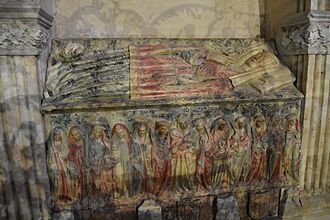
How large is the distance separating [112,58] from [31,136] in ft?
2.82

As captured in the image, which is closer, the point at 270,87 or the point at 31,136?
the point at 31,136

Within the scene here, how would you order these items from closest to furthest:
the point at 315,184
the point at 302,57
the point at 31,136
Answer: the point at 31,136 < the point at 302,57 < the point at 315,184

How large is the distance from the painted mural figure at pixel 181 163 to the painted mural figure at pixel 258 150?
20.6 inches

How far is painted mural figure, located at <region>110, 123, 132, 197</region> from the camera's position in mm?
1956

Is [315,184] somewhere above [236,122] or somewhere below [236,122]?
below

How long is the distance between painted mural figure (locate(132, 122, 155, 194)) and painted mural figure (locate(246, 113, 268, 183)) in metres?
0.85

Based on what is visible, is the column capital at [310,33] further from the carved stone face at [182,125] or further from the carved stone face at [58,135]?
the carved stone face at [58,135]

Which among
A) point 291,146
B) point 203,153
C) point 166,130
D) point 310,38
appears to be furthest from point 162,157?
point 310,38

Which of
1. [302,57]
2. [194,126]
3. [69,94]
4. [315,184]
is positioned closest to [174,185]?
[194,126]

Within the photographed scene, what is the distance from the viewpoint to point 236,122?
6.93 ft

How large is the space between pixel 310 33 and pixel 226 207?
5.12ft

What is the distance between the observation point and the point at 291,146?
87.8 inches

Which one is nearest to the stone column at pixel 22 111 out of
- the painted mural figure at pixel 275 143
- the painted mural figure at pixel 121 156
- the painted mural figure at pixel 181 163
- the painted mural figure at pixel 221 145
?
the painted mural figure at pixel 121 156

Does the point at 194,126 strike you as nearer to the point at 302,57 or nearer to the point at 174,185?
the point at 174,185
